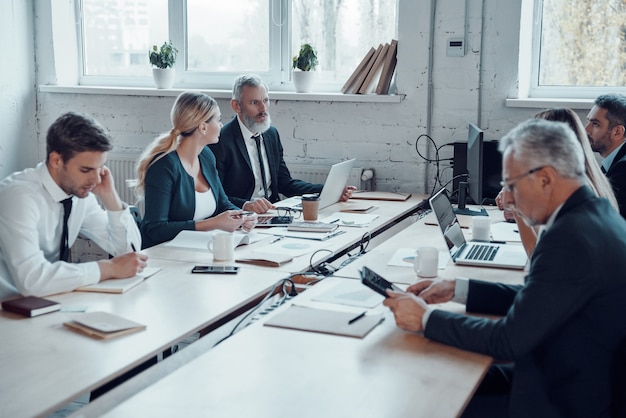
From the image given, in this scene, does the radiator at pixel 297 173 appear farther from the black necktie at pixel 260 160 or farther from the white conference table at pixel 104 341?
the white conference table at pixel 104 341

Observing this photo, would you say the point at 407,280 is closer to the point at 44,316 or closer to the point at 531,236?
the point at 531,236

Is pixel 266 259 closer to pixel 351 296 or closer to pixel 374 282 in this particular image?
pixel 351 296

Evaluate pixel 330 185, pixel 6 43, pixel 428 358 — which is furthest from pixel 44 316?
pixel 6 43

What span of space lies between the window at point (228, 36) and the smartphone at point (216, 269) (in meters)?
2.58

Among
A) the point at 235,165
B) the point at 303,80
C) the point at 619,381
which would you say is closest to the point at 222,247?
the point at 619,381

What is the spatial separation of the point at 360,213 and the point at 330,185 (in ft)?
0.68

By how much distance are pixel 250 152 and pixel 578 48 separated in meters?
1.98

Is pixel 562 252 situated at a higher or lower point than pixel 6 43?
lower

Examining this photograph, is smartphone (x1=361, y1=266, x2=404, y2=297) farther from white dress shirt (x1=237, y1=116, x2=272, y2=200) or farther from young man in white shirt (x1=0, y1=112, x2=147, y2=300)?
white dress shirt (x1=237, y1=116, x2=272, y2=200)

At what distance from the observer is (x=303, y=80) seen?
4922 millimetres

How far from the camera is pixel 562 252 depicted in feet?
5.86

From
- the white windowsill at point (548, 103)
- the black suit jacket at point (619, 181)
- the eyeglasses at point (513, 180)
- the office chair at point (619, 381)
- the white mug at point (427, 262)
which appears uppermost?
the white windowsill at point (548, 103)

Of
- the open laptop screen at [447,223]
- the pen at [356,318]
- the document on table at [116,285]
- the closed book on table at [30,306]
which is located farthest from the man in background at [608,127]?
the closed book on table at [30,306]

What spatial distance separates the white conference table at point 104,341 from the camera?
1670 mm
